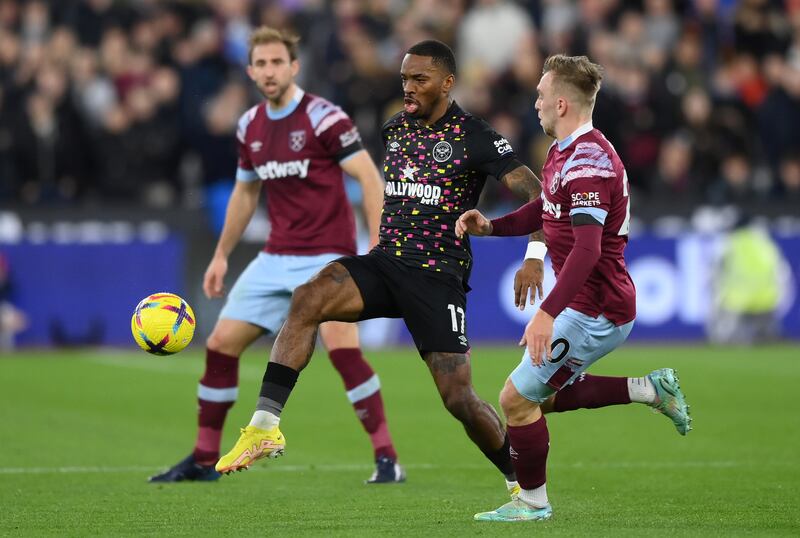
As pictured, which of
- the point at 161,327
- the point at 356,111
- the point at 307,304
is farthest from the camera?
the point at 356,111

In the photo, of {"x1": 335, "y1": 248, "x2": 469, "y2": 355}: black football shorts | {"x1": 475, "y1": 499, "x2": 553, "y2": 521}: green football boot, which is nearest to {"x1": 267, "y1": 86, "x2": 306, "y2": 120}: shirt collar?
{"x1": 335, "y1": 248, "x2": 469, "y2": 355}: black football shorts

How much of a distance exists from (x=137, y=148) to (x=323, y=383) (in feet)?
17.0

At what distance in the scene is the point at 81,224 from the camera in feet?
60.4

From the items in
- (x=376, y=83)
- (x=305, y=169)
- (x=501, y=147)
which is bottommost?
(x=305, y=169)

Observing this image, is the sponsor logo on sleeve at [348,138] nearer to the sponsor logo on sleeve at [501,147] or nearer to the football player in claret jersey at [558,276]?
the sponsor logo on sleeve at [501,147]

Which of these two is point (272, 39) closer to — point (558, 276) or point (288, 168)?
point (288, 168)

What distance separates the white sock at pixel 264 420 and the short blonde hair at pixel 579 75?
7.05 ft

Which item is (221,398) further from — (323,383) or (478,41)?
(478,41)

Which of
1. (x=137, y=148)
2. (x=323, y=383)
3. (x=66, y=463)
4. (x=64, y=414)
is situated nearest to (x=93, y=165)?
(x=137, y=148)

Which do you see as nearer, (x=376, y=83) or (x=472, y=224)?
(x=472, y=224)

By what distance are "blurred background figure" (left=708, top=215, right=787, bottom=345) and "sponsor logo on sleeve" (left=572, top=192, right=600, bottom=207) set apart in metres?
12.9

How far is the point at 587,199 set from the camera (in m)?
6.95

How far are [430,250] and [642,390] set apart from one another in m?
1.33

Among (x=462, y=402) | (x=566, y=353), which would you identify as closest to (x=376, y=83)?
(x=462, y=402)
